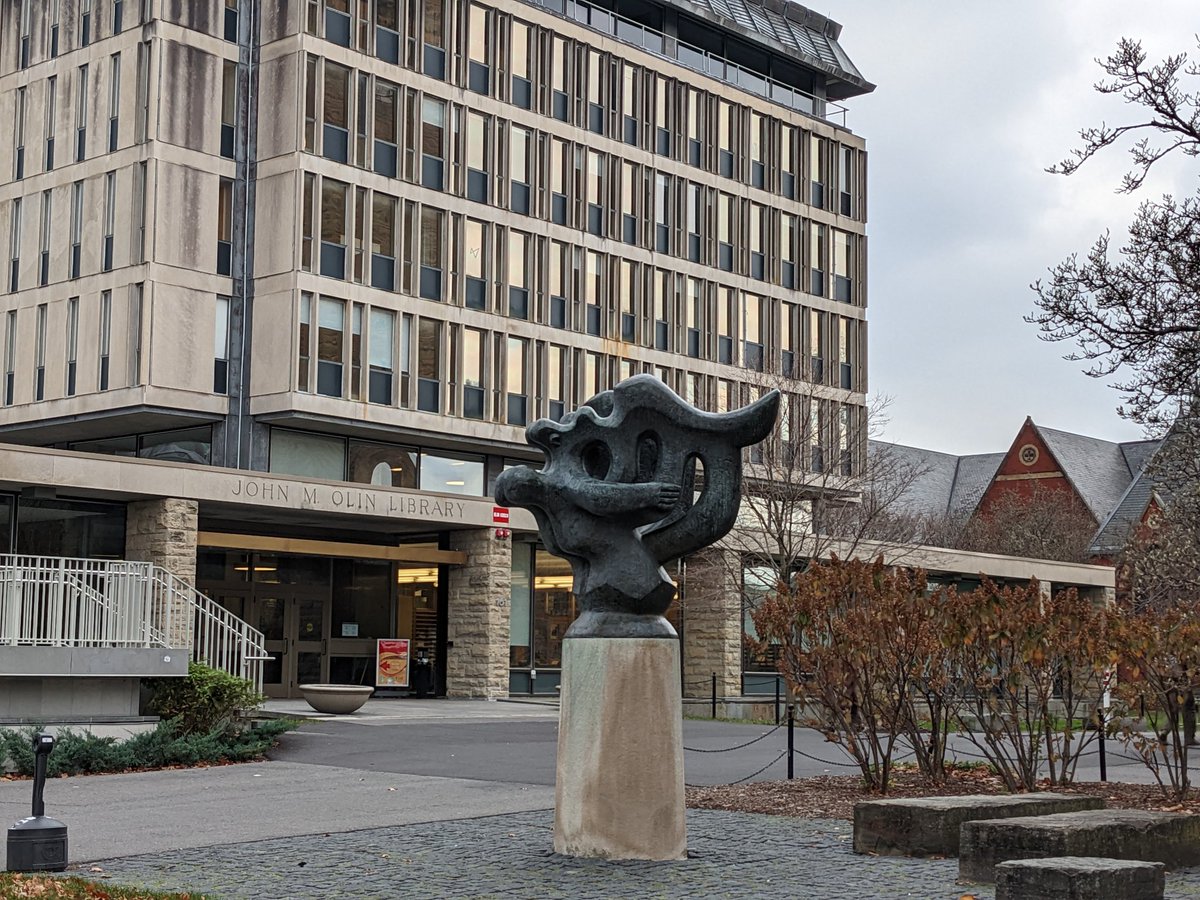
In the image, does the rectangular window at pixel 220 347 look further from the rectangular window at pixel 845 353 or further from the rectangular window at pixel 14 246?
the rectangular window at pixel 845 353

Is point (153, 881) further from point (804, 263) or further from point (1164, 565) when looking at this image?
point (804, 263)

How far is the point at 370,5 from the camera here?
37594 mm

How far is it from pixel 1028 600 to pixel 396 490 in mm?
19229

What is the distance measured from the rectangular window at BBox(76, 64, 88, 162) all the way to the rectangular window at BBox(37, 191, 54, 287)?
151 cm

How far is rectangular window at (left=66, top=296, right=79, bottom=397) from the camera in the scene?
36531 mm

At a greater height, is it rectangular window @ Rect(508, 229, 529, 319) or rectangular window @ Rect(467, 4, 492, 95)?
rectangular window @ Rect(467, 4, 492, 95)

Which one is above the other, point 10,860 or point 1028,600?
point 1028,600

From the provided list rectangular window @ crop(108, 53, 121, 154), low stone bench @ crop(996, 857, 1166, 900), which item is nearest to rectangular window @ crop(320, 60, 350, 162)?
rectangular window @ crop(108, 53, 121, 154)

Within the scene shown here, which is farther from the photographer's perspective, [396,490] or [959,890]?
[396,490]

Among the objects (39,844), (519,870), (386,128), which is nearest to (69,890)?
(39,844)

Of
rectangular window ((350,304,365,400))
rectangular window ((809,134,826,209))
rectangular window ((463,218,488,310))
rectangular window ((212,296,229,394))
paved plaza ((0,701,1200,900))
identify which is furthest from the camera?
rectangular window ((809,134,826,209))

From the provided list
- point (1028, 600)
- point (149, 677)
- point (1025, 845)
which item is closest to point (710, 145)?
point (149, 677)

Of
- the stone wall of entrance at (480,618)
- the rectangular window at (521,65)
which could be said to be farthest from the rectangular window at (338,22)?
the stone wall of entrance at (480,618)

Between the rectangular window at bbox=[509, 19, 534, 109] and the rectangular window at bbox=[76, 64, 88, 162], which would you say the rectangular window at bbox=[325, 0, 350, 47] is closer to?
the rectangular window at bbox=[509, 19, 534, 109]
